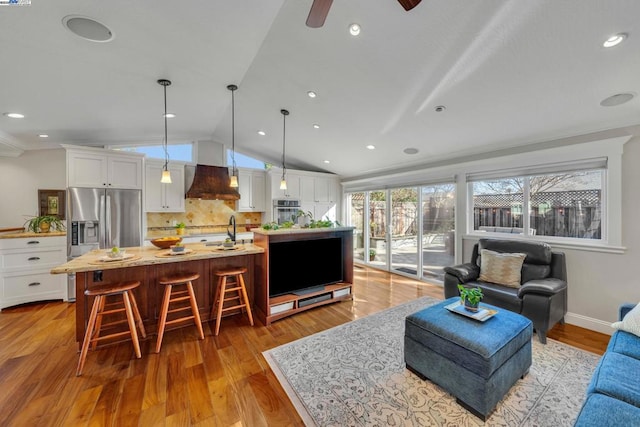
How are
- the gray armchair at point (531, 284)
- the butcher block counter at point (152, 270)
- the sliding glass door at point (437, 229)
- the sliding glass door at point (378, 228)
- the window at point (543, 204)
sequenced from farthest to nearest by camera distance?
the sliding glass door at point (378, 228) < the sliding glass door at point (437, 229) < the window at point (543, 204) < the gray armchair at point (531, 284) < the butcher block counter at point (152, 270)

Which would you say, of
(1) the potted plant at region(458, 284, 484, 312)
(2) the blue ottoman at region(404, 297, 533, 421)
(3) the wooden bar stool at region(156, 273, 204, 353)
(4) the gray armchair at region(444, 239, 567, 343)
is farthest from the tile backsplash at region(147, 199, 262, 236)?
(1) the potted plant at region(458, 284, 484, 312)

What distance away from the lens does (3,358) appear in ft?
7.55

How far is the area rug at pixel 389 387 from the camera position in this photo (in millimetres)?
1673

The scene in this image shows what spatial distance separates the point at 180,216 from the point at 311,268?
3.20 meters

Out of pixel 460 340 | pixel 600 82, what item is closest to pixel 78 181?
pixel 460 340

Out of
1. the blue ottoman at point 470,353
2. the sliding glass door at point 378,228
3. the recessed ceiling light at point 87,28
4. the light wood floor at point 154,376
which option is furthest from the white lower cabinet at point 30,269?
the sliding glass door at point 378,228

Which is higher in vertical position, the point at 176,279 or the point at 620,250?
the point at 620,250

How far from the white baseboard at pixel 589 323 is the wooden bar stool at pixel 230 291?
12.8 feet

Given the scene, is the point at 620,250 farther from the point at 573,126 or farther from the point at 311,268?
the point at 311,268

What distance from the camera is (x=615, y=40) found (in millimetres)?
1777

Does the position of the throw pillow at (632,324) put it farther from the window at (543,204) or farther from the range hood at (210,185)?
the range hood at (210,185)

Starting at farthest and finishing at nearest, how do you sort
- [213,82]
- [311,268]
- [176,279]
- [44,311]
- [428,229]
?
1. [428,229]
2. [311,268]
3. [44,311]
4. [213,82]
5. [176,279]

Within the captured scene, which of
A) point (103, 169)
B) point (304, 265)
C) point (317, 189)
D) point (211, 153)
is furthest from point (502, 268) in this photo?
point (103, 169)

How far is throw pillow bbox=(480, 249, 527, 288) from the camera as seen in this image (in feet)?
10.1
